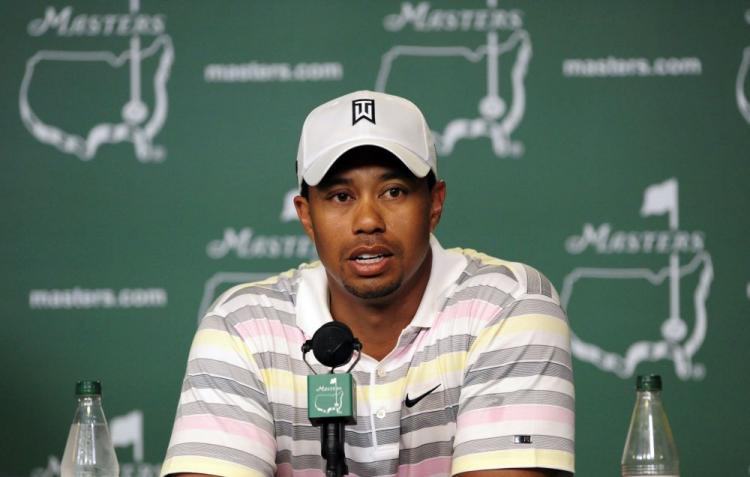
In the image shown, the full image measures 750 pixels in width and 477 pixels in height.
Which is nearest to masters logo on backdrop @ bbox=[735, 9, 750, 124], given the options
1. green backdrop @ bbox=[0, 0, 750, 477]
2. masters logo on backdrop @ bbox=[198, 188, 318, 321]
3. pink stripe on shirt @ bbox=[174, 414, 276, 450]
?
green backdrop @ bbox=[0, 0, 750, 477]

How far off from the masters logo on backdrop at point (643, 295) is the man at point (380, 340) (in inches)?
54.4

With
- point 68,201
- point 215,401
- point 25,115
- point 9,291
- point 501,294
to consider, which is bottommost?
point 215,401

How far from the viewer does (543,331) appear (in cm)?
212

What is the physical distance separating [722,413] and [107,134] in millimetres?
2007

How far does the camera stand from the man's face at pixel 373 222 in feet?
7.20

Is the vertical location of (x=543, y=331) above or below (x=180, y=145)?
below

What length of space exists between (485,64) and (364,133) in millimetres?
1588

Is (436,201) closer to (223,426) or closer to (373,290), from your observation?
(373,290)

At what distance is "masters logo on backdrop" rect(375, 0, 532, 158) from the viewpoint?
371 cm

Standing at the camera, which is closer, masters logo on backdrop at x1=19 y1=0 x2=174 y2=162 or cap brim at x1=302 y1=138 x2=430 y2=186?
cap brim at x1=302 y1=138 x2=430 y2=186

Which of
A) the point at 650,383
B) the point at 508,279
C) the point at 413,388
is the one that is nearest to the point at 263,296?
the point at 413,388

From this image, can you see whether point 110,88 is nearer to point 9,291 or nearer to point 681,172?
point 9,291

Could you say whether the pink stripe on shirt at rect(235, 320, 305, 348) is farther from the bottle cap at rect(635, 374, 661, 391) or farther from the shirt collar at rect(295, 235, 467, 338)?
the bottle cap at rect(635, 374, 661, 391)

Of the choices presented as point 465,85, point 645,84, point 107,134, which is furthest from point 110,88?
point 645,84
